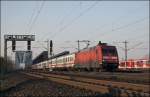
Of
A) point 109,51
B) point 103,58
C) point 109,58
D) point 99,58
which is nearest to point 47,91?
point 103,58

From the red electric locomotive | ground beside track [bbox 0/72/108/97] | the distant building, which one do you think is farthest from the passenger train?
ground beside track [bbox 0/72/108/97]

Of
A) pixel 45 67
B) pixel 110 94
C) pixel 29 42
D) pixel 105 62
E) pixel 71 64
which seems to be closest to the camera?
pixel 110 94

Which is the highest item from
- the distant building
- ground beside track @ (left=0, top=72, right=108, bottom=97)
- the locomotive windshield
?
the locomotive windshield

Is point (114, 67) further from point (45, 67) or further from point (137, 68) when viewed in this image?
point (45, 67)

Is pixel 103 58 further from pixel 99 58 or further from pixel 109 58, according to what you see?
pixel 109 58

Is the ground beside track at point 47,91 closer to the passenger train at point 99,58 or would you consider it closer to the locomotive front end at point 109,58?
the locomotive front end at point 109,58

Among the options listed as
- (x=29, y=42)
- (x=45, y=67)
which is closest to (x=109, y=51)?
(x=29, y=42)

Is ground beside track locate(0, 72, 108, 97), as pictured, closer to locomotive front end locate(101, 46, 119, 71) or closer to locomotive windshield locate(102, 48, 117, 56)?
locomotive front end locate(101, 46, 119, 71)

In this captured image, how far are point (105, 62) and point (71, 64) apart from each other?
20707 mm

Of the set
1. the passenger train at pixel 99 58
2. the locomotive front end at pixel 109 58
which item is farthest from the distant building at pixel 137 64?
the locomotive front end at pixel 109 58

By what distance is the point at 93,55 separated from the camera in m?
47.1

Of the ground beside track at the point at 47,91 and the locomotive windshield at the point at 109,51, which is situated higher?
the locomotive windshield at the point at 109,51

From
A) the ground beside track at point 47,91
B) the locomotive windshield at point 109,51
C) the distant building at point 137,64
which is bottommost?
the ground beside track at point 47,91

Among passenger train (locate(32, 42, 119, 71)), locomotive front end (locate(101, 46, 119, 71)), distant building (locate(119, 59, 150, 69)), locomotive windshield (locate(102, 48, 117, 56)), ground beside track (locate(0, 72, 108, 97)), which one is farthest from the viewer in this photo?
distant building (locate(119, 59, 150, 69))
